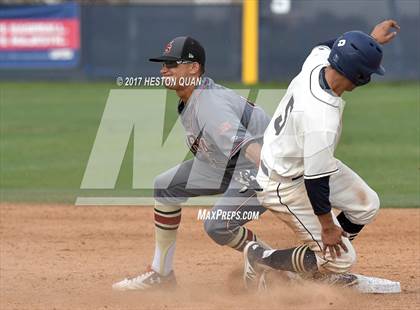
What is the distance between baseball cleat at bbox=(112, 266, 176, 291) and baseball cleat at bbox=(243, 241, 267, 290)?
0.62 m

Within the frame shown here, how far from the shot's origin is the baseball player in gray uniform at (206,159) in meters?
6.90

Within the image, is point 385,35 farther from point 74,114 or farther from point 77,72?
point 77,72

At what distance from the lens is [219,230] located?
7195 mm

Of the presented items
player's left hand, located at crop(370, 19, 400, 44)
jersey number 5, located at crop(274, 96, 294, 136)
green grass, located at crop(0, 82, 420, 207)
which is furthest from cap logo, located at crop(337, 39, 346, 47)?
green grass, located at crop(0, 82, 420, 207)

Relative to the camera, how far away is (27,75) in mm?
25438

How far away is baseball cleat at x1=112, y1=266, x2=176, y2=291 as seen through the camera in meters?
7.47

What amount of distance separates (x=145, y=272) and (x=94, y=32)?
59.6ft

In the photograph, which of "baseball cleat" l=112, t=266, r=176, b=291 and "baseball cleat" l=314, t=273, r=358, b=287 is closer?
"baseball cleat" l=314, t=273, r=358, b=287

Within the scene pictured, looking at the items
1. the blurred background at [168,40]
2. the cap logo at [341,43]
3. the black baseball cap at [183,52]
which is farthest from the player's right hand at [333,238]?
the blurred background at [168,40]

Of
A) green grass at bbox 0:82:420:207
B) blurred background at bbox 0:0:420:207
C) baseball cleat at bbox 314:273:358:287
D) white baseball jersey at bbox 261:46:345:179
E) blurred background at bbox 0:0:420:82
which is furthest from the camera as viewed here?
blurred background at bbox 0:0:420:82

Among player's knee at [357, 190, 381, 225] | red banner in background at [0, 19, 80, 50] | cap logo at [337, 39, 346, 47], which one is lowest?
red banner in background at [0, 19, 80, 50]
